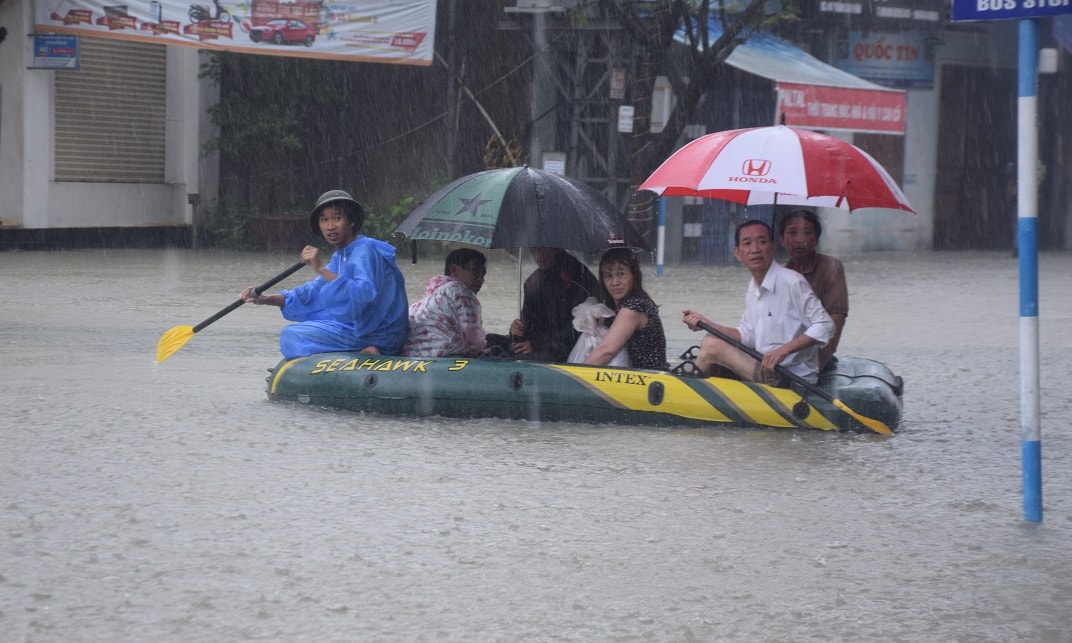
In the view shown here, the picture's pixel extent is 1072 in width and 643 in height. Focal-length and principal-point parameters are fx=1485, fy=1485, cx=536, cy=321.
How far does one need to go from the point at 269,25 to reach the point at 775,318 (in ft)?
42.1

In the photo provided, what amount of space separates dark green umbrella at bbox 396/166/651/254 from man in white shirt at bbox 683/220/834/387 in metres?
0.74

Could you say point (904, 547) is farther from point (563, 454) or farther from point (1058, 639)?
point (563, 454)

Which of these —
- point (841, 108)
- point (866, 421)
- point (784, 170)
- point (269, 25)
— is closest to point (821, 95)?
point (841, 108)

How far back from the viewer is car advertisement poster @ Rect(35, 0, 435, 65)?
18.8 m

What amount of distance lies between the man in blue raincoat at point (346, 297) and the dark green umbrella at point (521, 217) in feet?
1.07

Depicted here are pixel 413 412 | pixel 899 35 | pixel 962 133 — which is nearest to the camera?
pixel 413 412

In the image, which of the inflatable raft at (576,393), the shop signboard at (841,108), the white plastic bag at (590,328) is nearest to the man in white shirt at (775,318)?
the inflatable raft at (576,393)

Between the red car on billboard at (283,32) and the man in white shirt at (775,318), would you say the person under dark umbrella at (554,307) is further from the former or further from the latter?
the red car on billboard at (283,32)

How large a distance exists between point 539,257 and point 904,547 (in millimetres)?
3507

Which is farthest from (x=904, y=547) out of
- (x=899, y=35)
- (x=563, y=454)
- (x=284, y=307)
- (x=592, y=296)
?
(x=899, y=35)

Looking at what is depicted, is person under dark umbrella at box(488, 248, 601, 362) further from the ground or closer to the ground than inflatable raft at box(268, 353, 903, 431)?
further from the ground

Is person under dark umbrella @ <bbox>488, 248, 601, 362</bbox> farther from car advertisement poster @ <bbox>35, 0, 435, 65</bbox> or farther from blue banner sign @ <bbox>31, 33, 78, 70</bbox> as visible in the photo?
blue banner sign @ <bbox>31, 33, 78, 70</bbox>

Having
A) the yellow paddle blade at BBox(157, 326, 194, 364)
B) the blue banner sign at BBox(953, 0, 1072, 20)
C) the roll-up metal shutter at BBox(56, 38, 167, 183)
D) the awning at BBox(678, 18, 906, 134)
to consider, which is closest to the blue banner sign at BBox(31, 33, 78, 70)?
the roll-up metal shutter at BBox(56, 38, 167, 183)

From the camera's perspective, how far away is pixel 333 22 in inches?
764
